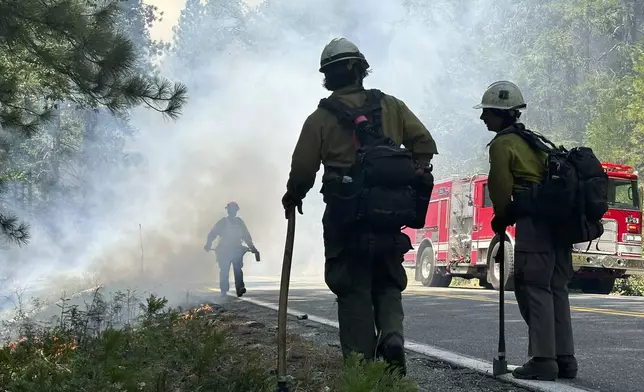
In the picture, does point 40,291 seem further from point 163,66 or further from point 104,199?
→ point 163,66

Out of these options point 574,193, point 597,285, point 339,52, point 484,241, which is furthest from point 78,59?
point 597,285

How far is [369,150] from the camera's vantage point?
4.20m

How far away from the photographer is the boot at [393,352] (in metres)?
4.26

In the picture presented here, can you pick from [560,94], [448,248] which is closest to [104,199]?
[560,94]

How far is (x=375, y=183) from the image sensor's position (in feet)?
13.7

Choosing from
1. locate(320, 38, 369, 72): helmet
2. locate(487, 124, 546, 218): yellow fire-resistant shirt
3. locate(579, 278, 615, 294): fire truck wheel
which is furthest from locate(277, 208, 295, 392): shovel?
locate(579, 278, 615, 294): fire truck wheel

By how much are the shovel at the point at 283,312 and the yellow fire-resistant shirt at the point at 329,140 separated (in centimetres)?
19

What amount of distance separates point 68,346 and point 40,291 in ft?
56.4

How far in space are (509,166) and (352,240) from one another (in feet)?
4.75

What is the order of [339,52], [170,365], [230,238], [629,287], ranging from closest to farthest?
[339,52]
[170,365]
[230,238]
[629,287]

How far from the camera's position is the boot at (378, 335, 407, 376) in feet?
14.0

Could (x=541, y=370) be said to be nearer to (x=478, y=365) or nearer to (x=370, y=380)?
(x=478, y=365)

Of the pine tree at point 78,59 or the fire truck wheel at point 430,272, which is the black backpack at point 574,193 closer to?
the pine tree at point 78,59

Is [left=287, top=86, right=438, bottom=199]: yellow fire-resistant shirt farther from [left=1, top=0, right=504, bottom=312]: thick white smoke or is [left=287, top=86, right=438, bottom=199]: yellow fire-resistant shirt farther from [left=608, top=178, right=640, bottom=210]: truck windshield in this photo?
[left=1, top=0, right=504, bottom=312]: thick white smoke
